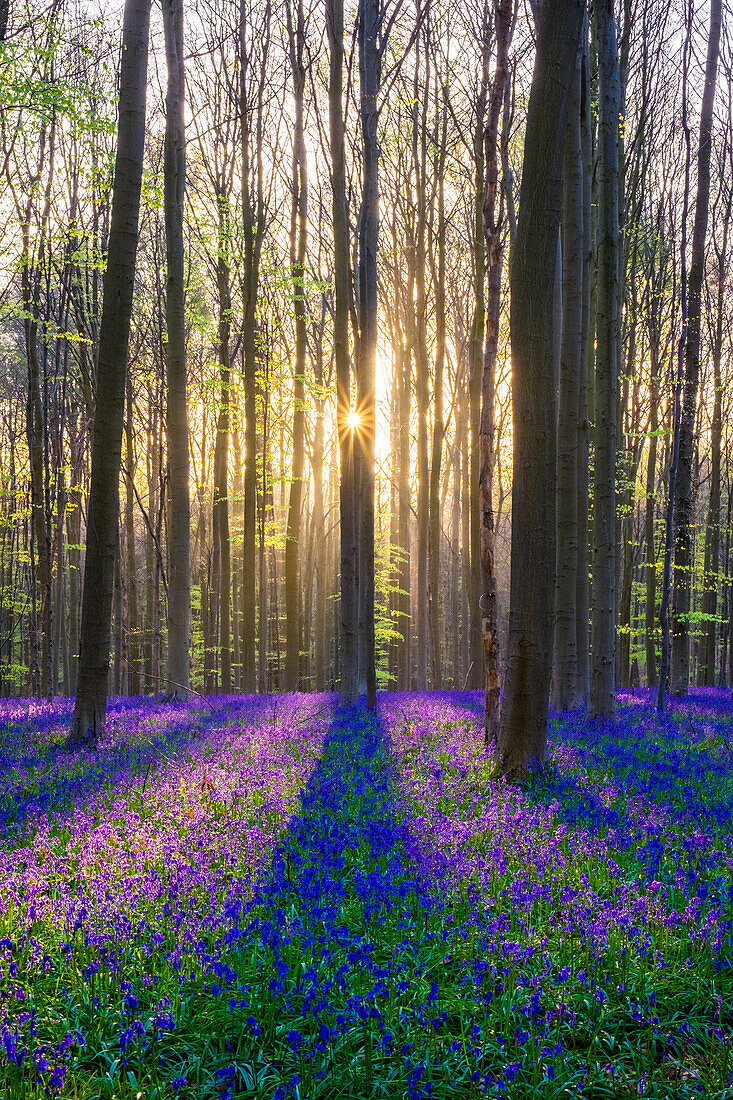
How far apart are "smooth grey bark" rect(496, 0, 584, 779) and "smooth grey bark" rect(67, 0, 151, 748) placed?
494cm

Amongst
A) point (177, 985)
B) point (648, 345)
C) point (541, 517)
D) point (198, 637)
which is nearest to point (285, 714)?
point (541, 517)

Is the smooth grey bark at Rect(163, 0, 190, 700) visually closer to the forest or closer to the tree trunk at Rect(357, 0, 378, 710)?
the forest

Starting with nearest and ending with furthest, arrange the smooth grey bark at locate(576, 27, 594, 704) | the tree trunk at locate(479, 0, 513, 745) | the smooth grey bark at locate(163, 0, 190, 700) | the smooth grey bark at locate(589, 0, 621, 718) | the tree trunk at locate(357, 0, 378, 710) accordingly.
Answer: the tree trunk at locate(479, 0, 513, 745), the smooth grey bark at locate(576, 27, 594, 704), the smooth grey bark at locate(589, 0, 621, 718), the tree trunk at locate(357, 0, 378, 710), the smooth grey bark at locate(163, 0, 190, 700)

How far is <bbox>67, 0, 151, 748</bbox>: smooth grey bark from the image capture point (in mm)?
8266

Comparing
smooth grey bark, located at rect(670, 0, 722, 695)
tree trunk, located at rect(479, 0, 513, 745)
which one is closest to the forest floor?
tree trunk, located at rect(479, 0, 513, 745)

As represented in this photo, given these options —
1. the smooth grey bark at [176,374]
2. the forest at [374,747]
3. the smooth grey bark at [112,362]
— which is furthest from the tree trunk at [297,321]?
the smooth grey bark at [112,362]

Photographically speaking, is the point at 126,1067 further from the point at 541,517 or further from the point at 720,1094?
the point at 541,517

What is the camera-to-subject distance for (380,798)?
18.8ft

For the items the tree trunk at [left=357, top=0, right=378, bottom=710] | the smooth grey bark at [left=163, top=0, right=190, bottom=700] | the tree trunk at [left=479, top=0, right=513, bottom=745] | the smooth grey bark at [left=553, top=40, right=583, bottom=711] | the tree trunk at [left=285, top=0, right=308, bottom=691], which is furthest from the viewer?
the tree trunk at [left=285, top=0, right=308, bottom=691]

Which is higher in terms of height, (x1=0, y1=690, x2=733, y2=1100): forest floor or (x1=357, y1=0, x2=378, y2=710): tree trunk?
(x1=357, y1=0, x2=378, y2=710): tree trunk

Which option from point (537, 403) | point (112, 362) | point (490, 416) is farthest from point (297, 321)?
point (537, 403)

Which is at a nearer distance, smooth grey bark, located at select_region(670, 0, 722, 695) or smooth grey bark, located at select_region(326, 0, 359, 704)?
smooth grey bark, located at select_region(326, 0, 359, 704)

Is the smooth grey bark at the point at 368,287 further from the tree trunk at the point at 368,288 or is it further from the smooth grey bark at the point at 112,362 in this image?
the smooth grey bark at the point at 112,362

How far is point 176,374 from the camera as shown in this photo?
42.6ft
